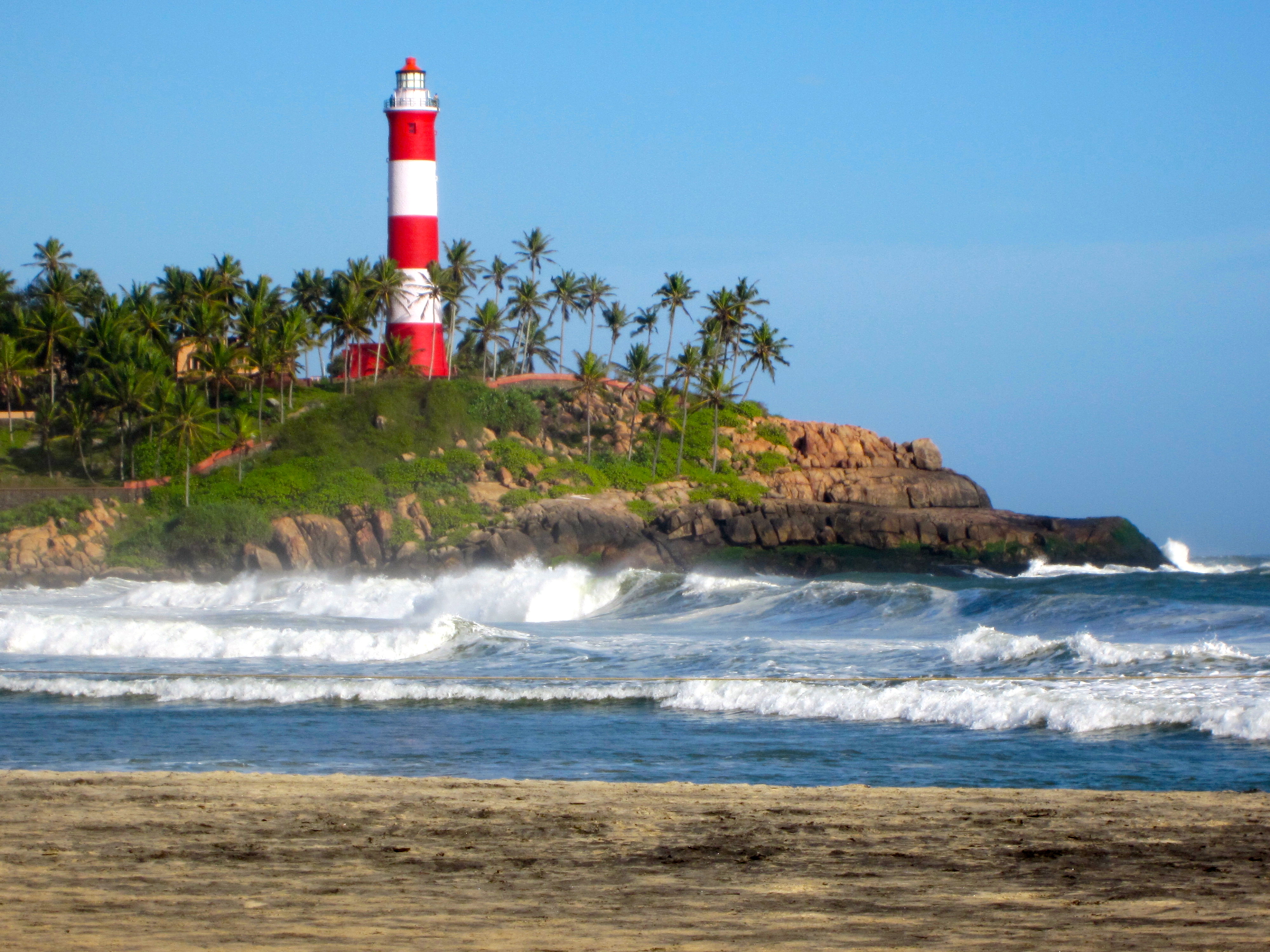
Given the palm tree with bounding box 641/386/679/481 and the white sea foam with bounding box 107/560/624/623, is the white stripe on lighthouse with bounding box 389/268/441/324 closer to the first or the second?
the palm tree with bounding box 641/386/679/481

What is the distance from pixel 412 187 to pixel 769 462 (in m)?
18.0

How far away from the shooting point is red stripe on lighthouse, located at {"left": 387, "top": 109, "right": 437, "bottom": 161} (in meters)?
45.6

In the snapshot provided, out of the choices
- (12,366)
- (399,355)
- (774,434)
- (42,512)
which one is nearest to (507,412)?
(399,355)

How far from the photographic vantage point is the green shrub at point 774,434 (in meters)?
51.7

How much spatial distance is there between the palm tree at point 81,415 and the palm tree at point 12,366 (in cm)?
196

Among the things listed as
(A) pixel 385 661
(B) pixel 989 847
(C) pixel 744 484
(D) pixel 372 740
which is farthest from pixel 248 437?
(B) pixel 989 847

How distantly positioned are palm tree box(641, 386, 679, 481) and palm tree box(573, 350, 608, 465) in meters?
2.20

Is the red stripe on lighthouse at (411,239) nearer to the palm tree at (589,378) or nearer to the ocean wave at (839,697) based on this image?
the palm tree at (589,378)

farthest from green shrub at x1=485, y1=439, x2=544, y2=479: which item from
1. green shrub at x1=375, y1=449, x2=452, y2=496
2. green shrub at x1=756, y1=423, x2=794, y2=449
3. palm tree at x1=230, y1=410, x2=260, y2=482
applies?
green shrub at x1=756, y1=423, x2=794, y2=449

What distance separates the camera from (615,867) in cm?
710

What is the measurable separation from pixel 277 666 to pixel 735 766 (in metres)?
10.3

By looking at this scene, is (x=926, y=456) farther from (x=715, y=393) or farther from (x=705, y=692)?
(x=705, y=692)

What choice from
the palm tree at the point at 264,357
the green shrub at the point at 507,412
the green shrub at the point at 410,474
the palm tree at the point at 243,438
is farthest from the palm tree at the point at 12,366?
the green shrub at the point at 507,412

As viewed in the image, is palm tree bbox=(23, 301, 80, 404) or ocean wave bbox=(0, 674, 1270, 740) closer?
ocean wave bbox=(0, 674, 1270, 740)
